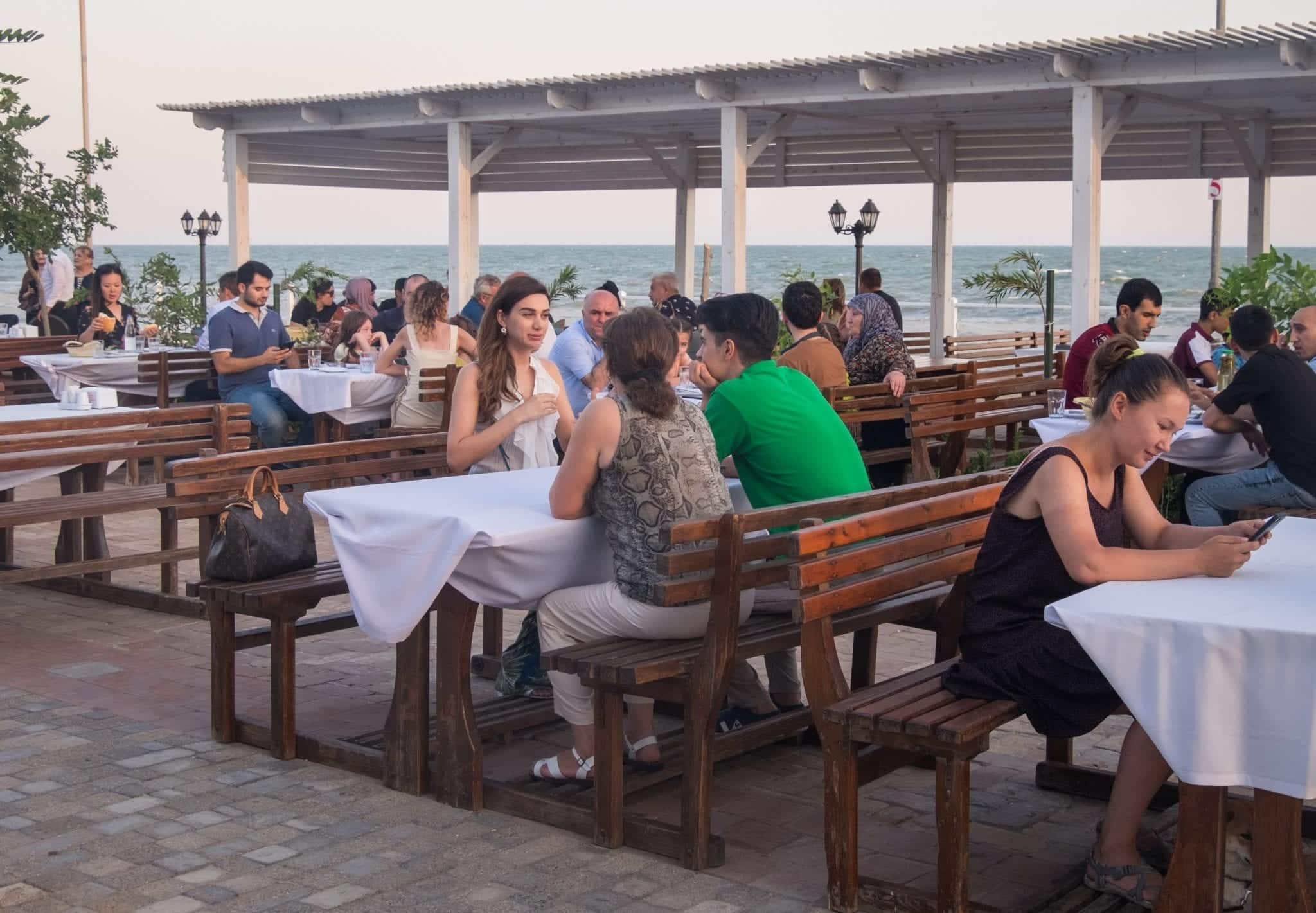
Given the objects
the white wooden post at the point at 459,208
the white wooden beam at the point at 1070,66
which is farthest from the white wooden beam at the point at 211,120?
the white wooden beam at the point at 1070,66

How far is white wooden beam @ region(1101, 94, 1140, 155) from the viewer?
12664 mm

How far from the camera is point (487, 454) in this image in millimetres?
5367

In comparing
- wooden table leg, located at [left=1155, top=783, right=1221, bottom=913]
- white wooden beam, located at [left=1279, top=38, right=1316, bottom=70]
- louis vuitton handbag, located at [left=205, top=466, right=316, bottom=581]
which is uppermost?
white wooden beam, located at [left=1279, top=38, right=1316, bottom=70]

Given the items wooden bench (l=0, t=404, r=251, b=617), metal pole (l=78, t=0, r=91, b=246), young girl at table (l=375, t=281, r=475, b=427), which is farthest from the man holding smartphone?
metal pole (l=78, t=0, r=91, b=246)

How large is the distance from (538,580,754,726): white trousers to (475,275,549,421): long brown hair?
136cm

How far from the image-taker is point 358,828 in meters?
4.09

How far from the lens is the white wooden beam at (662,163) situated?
1944 centimetres

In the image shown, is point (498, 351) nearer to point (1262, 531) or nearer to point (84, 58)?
point (1262, 531)

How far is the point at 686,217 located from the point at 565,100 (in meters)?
5.11

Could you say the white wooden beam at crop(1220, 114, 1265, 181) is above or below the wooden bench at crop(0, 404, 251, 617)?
above

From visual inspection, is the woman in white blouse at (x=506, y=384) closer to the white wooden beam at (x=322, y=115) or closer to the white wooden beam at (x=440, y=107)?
the white wooden beam at (x=440, y=107)

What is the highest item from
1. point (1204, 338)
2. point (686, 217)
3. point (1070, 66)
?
point (1070, 66)

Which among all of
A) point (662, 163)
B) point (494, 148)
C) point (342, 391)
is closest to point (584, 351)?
point (342, 391)

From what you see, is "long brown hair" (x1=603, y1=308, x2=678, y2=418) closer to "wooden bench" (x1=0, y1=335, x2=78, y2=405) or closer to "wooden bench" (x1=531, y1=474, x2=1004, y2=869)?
"wooden bench" (x1=531, y1=474, x2=1004, y2=869)
